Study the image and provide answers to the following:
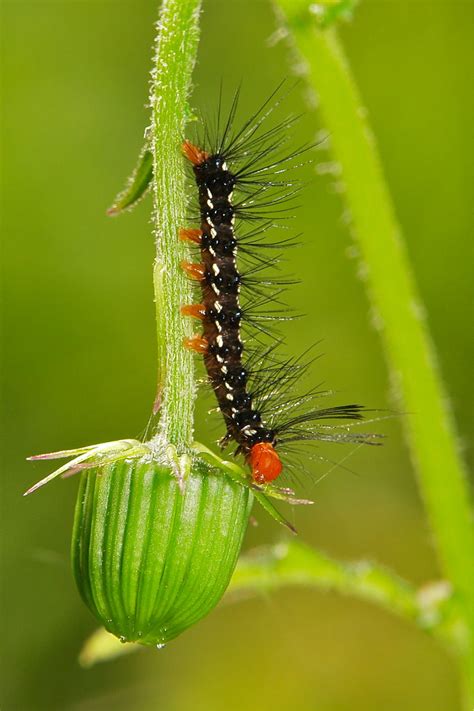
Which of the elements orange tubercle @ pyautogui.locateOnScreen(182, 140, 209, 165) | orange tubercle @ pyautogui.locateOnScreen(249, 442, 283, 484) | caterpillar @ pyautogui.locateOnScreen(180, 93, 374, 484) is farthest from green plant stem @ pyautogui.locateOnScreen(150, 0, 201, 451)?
orange tubercle @ pyautogui.locateOnScreen(182, 140, 209, 165)

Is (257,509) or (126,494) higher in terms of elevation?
(126,494)

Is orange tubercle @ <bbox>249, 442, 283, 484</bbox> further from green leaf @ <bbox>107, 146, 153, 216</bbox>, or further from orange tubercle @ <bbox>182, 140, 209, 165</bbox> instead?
orange tubercle @ <bbox>182, 140, 209, 165</bbox>

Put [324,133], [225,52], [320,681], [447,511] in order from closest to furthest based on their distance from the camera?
[324,133] < [447,511] < [320,681] < [225,52]

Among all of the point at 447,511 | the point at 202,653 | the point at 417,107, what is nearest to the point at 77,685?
the point at 202,653

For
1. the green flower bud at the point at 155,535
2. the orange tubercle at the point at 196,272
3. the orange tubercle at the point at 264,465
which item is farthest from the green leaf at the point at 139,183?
the orange tubercle at the point at 264,465

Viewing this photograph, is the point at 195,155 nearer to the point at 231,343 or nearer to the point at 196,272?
the point at 196,272

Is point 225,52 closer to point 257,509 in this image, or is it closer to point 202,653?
point 257,509
